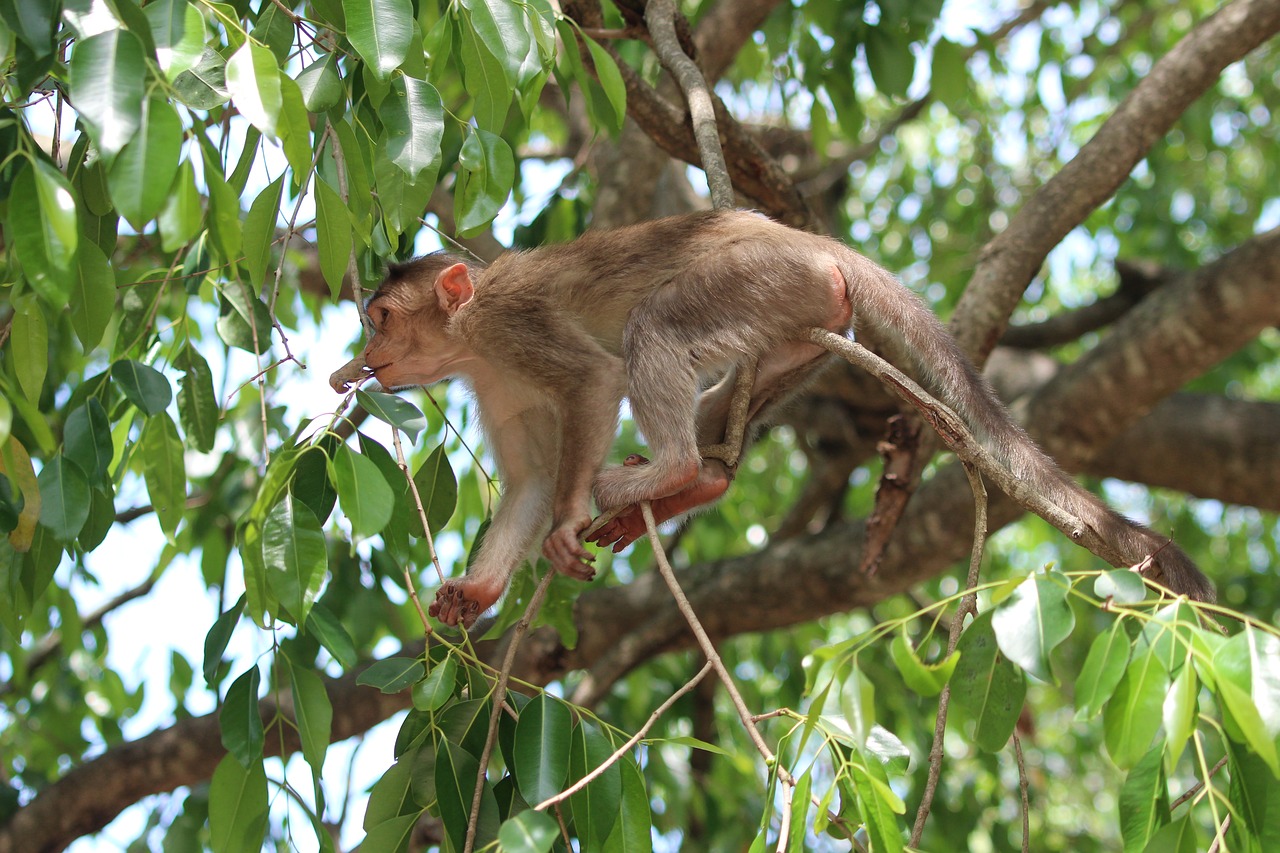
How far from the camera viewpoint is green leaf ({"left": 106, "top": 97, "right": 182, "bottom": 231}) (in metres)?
1.75

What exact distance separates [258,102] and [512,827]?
130 cm

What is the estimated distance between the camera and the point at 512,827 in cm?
199

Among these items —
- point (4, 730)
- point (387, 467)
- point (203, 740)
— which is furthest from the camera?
point (4, 730)

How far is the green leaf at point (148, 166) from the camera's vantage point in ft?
5.76

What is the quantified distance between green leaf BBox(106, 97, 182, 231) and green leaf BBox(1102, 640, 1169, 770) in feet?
5.62

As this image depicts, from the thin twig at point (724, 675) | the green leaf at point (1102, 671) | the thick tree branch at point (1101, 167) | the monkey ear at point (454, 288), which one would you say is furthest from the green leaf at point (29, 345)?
the thick tree branch at point (1101, 167)

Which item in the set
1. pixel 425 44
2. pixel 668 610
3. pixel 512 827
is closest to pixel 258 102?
pixel 425 44

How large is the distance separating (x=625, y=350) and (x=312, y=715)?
5.48 feet

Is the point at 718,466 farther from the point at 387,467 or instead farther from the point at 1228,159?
the point at 1228,159

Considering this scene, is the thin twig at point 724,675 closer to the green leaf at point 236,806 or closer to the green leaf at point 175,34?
the green leaf at point 236,806

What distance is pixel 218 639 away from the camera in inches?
102

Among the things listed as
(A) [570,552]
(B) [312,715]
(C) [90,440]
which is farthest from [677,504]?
(C) [90,440]

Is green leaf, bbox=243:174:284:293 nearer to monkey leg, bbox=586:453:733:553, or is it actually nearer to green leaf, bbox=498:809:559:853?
green leaf, bbox=498:809:559:853

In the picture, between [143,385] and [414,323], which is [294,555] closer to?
[143,385]
